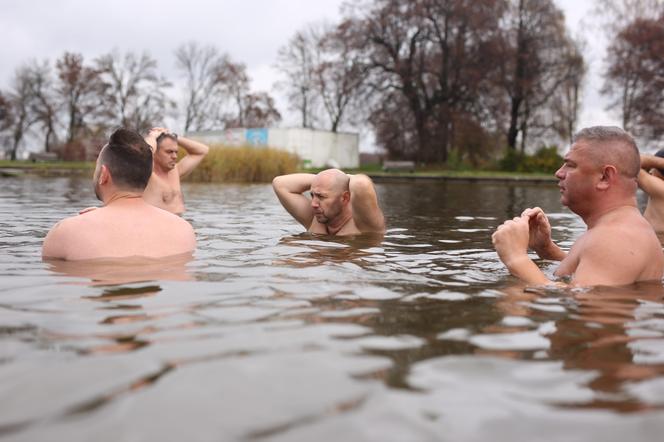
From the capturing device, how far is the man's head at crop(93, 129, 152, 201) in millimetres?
4629

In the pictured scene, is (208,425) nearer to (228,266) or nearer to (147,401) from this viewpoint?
(147,401)

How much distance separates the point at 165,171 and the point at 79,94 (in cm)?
4568

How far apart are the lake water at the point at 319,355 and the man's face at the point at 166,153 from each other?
13.1ft

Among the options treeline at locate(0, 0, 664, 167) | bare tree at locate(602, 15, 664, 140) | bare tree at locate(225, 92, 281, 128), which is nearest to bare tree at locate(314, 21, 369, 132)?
treeline at locate(0, 0, 664, 167)

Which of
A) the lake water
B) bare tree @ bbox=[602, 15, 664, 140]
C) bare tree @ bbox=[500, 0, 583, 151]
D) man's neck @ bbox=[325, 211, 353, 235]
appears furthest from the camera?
bare tree @ bbox=[500, 0, 583, 151]

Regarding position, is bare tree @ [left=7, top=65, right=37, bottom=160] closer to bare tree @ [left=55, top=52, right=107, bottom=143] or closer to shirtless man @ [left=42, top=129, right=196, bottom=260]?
bare tree @ [left=55, top=52, right=107, bottom=143]

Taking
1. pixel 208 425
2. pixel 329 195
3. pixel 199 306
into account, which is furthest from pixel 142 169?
pixel 208 425

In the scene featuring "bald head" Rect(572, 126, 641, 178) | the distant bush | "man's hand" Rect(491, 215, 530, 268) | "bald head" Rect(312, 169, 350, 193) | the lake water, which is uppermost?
the distant bush

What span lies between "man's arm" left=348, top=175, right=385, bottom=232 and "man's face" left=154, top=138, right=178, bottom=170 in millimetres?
2756

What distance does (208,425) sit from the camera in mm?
1835

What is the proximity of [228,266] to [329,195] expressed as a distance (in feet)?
7.82

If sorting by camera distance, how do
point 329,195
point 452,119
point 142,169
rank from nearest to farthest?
point 142,169 < point 329,195 < point 452,119

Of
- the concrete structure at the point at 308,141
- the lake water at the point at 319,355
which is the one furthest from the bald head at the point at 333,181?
the concrete structure at the point at 308,141

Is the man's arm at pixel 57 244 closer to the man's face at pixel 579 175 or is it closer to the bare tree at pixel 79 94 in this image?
the man's face at pixel 579 175
